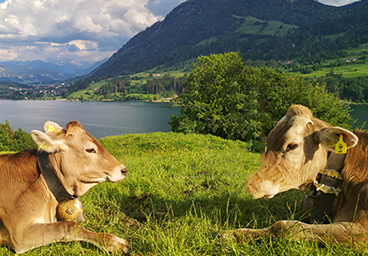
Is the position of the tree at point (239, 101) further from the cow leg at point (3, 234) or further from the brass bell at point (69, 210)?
the cow leg at point (3, 234)

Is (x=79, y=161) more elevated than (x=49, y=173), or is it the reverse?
(x=79, y=161)

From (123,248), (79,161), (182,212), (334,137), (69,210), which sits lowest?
(182,212)

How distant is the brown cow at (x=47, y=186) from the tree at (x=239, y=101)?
23394mm

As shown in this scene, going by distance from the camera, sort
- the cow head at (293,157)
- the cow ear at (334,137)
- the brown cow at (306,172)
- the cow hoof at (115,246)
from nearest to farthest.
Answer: the cow ear at (334,137), the brown cow at (306,172), the cow head at (293,157), the cow hoof at (115,246)

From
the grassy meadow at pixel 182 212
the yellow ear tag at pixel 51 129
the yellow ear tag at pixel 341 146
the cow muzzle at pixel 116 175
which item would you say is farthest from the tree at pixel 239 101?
the yellow ear tag at pixel 341 146

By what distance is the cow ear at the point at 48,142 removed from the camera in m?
2.66

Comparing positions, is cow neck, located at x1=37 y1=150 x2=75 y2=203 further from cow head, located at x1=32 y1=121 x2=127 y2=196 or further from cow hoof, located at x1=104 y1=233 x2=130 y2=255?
cow hoof, located at x1=104 y1=233 x2=130 y2=255

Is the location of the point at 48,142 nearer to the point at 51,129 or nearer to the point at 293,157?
the point at 51,129

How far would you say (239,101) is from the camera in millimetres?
28672

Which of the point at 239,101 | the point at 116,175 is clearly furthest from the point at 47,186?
the point at 239,101

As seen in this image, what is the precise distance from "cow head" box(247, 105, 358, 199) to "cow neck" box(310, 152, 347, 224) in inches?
2.9

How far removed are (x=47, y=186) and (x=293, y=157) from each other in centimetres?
304

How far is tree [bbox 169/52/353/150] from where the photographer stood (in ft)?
90.0

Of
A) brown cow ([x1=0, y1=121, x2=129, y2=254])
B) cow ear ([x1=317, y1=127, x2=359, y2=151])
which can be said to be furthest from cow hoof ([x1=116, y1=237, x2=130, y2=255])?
cow ear ([x1=317, y1=127, x2=359, y2=151])
